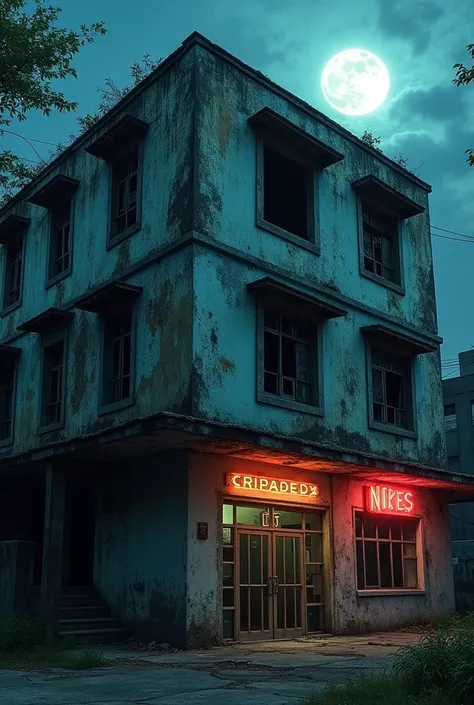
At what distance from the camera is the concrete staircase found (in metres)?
13.2

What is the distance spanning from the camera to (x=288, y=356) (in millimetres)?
15508

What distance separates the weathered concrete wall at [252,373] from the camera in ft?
44.5

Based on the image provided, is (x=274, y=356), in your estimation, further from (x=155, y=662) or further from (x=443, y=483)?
(x=155, y=662)

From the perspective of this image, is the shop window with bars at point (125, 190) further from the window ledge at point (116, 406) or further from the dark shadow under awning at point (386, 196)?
the dark shadow under awning at point (386, 196)

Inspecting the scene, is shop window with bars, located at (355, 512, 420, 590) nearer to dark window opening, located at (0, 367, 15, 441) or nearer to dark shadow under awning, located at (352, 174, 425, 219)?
dark shadow under awning, located at (352, 174, 425, 219)

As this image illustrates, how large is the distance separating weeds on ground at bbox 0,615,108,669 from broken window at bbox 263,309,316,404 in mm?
5707

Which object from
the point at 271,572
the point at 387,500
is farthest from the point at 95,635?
the point at 387,500

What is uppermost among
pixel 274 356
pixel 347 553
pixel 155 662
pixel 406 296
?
pixel 406 296

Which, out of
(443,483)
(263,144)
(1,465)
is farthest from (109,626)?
(263,144)

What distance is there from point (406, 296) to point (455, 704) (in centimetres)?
1332

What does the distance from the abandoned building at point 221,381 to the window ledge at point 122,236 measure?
12 cm

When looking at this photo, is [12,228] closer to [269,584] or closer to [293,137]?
[293,137]

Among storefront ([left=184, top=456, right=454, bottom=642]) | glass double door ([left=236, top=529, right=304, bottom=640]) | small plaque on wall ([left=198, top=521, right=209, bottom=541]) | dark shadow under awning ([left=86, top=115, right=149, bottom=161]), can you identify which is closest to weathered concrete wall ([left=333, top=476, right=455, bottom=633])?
storefront ([left=184, top=456, right=454, bottom=642])

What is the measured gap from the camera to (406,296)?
1880 cm
